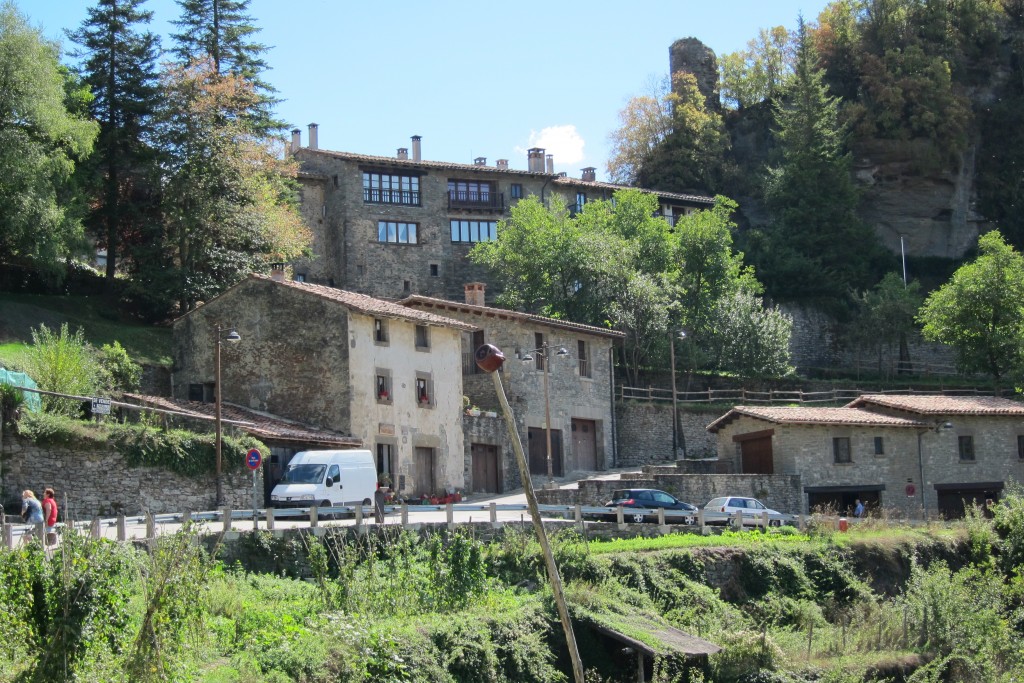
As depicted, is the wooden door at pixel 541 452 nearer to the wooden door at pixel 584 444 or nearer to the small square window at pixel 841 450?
the wooden door at pixel 584 444

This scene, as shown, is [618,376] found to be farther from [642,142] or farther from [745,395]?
[642,142]

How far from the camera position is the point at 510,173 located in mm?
70875

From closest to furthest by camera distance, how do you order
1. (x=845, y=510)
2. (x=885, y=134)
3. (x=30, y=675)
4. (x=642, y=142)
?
(x=30, y=675) → (x=845, y=510) → (x=885, y=134) → (x=642, y=142)

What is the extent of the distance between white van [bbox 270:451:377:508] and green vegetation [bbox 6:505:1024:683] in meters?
6.20

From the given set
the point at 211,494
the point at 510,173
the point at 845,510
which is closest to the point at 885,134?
the point at 510,173

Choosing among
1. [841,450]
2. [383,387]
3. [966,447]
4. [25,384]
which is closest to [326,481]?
[383,387]

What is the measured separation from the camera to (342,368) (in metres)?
41.2

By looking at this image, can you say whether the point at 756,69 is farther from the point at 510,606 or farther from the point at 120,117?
the point at 510,606

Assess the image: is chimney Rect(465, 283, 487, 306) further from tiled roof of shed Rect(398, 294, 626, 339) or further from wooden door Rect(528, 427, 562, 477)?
wooden door Rect(528, 427, 562, 477)

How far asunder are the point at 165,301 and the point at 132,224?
13.8ft

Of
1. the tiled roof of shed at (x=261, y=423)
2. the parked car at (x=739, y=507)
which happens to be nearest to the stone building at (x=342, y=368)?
the tiled roof of shed at (x=261, y=423)

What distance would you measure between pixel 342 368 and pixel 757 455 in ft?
50.1

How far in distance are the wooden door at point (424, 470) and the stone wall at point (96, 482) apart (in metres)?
8.92

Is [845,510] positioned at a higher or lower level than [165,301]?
lower
